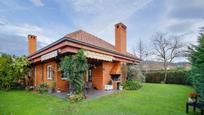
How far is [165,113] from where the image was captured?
37.1 ft

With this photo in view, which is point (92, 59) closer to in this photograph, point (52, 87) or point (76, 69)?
point (76, 69)

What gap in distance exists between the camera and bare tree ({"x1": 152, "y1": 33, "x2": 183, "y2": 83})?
48494 millimetres

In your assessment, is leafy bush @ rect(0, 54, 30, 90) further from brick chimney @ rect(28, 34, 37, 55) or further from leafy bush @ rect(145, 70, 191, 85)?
leafy bush @ rect(145, 70, 191, 85)

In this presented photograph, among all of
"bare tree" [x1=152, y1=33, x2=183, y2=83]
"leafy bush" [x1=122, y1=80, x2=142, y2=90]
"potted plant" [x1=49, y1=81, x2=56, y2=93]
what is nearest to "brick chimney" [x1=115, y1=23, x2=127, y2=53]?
"leafy bush" [x1=122, y1=80, x2=142, y2=90]

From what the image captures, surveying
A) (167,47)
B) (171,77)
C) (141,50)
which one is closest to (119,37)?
(171,77)

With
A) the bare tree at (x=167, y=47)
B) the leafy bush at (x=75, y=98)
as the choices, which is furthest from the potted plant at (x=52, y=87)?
the bare tree at (x=167, y=47)

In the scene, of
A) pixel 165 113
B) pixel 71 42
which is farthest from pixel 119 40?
pixel 165 113

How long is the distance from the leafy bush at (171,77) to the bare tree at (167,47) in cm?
826

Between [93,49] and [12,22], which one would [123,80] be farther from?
[12,22]

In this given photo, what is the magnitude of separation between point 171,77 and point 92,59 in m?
23.4

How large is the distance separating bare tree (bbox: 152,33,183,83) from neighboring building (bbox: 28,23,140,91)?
23.0 meters

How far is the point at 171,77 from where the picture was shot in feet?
125

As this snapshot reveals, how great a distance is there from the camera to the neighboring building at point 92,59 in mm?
18500

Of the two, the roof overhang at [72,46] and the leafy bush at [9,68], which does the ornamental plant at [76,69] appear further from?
the leafy bush at [9,68]
